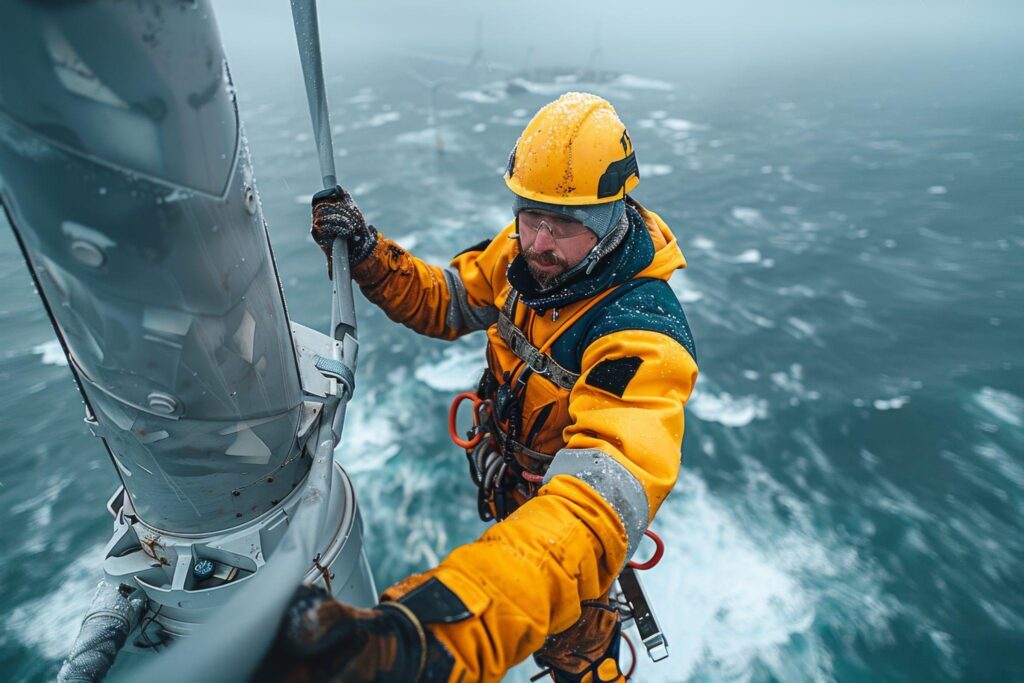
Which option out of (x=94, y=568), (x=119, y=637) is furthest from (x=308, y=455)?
(x=94, y=568)

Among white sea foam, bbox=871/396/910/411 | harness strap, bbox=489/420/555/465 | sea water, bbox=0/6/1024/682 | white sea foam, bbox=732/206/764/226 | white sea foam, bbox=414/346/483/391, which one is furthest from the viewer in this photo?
white sea foam, bbox=732/206/764/226

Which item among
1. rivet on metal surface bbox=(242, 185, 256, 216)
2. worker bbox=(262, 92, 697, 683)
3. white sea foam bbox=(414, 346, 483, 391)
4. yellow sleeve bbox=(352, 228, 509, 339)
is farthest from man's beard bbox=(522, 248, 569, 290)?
white sea foam bbox=(414, 346, 483, 391)

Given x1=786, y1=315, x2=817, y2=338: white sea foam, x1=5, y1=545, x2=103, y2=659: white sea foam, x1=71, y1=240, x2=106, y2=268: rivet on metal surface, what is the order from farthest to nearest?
x1=786, y1=315, x2=817, y2=338: white sea foam → x1=5, y1=545, x2=103, y2=659: white sea foam → x1=71, y1=240, x2=106, y2=268: rivet on metal surface

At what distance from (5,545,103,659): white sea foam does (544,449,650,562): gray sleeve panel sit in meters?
6.89

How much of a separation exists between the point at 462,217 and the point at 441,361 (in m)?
10.5

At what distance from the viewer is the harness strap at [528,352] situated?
8.44 feet

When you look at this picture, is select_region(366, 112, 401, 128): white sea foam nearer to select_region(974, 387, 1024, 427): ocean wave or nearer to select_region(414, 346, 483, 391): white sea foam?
select_region(414, 346, 483, 391): white sea foam

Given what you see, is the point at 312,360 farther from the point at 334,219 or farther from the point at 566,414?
the point at 566,414

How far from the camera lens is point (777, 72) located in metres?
80.9

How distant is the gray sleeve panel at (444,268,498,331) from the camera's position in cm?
346

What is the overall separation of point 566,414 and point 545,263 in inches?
30.1

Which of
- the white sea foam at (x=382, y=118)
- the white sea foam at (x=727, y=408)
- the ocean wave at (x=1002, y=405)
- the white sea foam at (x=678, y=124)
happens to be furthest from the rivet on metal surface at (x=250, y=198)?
the white sea foam at (x=678, y=124)

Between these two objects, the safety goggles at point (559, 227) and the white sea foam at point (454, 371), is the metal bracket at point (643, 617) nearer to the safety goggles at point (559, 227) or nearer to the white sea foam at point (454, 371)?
the safety goggles at point (559, 227)

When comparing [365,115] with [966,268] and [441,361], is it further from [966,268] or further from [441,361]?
[966,268]
